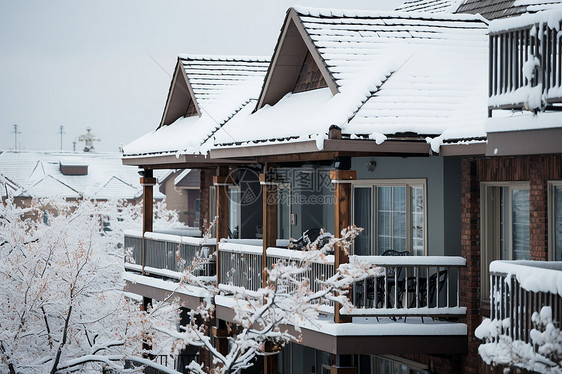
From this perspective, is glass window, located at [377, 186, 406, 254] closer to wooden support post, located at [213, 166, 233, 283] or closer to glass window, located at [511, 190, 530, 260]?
glass window, located at [511, 190, 530, 260]

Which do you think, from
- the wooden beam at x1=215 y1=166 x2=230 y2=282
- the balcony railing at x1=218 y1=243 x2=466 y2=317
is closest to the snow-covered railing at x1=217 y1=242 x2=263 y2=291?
the wooden beam at x1=215 y1=166 x2=230 y2=282

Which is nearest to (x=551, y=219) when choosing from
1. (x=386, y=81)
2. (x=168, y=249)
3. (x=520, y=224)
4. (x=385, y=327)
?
(x=520, y=224)

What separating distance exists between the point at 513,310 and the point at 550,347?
49.4 inches

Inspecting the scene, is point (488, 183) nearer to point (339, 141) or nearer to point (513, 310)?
point (339, 141)

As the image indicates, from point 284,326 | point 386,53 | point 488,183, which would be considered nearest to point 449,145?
point 488,183

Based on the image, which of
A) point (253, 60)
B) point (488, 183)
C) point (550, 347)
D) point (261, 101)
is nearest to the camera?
point (550, 347)

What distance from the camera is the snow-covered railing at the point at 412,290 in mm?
14547

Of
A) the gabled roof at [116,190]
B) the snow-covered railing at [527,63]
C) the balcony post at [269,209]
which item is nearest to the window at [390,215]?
the balcony post at [269,209]

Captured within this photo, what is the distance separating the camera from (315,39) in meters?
16.4

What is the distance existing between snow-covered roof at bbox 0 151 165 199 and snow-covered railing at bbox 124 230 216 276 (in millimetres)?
45100

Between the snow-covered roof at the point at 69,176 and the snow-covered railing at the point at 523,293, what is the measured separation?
193ft

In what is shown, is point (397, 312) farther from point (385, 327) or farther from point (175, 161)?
point (175, 161)

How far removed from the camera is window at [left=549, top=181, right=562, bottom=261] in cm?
1378

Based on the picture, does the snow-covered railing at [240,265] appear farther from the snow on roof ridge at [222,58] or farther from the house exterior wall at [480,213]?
the snow on roof ridge at [222,58]
